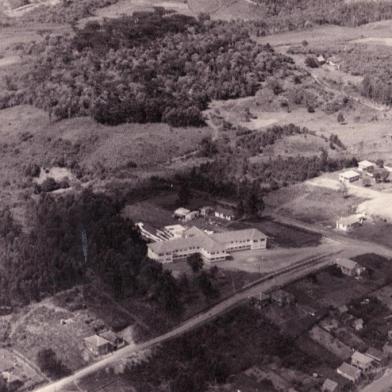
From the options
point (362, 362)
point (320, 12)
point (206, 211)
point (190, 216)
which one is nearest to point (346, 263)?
point (362, 362)

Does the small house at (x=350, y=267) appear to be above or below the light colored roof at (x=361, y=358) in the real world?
above

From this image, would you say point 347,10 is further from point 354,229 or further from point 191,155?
point 354,229

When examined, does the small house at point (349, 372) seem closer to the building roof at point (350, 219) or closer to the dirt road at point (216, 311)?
the dirt road at point (216, 311)

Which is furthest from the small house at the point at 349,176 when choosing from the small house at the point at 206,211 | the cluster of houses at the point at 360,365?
the cluster of houses at the point at 360,365

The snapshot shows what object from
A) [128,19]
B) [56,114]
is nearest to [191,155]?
[56,114]

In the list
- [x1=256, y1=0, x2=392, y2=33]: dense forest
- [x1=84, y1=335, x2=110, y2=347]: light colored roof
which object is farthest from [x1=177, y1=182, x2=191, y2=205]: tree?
[x1=256, y1=0, x2=392, y2=33]: dense forest

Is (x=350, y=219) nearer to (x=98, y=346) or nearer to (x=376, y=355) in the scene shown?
(x=376, y=355)

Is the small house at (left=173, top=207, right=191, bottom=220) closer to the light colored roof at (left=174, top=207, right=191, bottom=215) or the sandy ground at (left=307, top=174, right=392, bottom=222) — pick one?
the light colored roof at (left=174, top=207, right=191, bottom=215)
